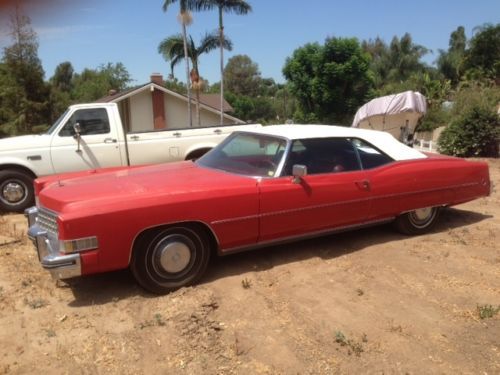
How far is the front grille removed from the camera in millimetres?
3987

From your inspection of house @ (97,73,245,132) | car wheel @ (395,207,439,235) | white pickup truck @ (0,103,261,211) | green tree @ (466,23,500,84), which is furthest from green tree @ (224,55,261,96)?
car wheel @ (395,207,439,235)

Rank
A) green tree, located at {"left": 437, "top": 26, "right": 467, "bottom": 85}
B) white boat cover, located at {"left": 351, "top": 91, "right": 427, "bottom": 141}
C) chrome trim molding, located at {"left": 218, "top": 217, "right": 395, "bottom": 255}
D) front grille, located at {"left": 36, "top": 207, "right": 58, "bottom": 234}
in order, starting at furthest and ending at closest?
green tree, located at {"left": 437, "top": 26, "right": 467, "bottom": 85}
white boat cover, located at {"left": 351, "top": 91, "right": 427, "bottom": 141}
chrome trim molding, located at {"left": 218, "top": 217, "right": 395, "bottom": 255}
front grille, located at {"left": 36, "top": 207, "right": 58, "bottom": 234}

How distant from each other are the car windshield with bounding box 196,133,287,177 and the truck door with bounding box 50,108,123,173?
3121mm

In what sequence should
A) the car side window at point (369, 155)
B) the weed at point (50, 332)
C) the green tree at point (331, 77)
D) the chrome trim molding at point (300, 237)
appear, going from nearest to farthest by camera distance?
the weed at point (50, 332) < the chrome trim molding at point (300, 237) < the car side window at point (369, 155) < the green tree at point (331, 77)

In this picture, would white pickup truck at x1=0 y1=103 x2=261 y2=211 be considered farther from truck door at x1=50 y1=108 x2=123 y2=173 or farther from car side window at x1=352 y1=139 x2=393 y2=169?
Result: car side window at x1=352 y1=139 x2=393 y2=169

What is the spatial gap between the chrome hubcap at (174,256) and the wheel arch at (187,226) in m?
0.16

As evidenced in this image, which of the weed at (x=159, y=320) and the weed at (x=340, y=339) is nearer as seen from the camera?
the weed at (x=340, y=339)

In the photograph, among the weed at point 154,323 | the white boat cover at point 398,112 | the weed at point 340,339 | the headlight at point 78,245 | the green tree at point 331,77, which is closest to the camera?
the weed at point 340,339

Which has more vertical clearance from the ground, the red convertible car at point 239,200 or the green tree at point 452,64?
the green tree at point 452,64

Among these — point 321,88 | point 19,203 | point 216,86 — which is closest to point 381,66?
point 321,88

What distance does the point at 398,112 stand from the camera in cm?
1708

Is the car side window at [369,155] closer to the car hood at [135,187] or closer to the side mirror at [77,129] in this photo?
the car hood at [135,187]

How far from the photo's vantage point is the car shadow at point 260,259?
13.8 feet

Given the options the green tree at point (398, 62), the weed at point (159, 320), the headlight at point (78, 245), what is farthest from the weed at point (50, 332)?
the green tree at point (398, 62)
